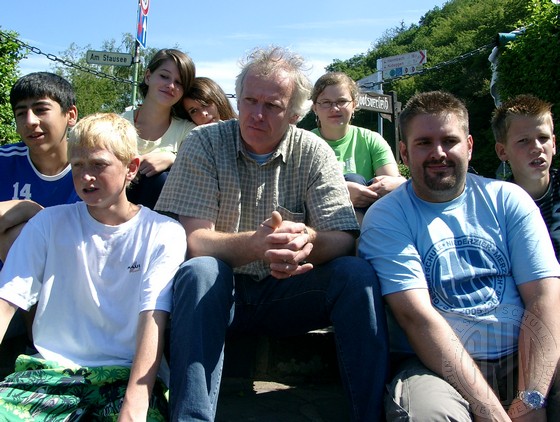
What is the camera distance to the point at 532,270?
7.28 ft

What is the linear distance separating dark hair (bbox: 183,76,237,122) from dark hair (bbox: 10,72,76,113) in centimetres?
97

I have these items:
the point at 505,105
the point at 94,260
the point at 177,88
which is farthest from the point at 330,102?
the point at 94,260

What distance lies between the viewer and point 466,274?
2232 millimetres

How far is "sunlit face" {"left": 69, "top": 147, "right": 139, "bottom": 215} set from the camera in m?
2.21

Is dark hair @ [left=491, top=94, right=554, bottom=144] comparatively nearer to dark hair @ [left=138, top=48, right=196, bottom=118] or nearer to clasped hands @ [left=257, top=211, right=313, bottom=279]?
clasped hands @ [left=257, top=211, right=313, bottom=279]

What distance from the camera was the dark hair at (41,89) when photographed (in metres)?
2.94

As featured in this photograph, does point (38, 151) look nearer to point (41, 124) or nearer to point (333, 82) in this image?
point (41, 124)

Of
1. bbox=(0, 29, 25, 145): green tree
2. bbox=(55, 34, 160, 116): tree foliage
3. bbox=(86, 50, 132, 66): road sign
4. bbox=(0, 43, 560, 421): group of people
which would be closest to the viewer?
bbox=(0, 43, 560, 421): group of people

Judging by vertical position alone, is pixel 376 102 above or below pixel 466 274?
above

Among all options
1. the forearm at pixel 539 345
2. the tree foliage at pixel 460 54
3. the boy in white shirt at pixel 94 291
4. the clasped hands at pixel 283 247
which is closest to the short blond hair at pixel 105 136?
the boy in white shirt at pixel 94 291

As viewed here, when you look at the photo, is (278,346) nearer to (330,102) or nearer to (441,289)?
(441,289)

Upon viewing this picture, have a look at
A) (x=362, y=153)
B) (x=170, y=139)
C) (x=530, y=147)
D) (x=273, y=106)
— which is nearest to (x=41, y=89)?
(x=170, y=139)

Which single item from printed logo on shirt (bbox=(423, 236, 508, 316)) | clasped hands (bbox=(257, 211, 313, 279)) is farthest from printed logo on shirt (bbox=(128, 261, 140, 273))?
printed logo on shirt (bbox=(423, 236, 508, 316))

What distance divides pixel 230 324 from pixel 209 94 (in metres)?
1.96
